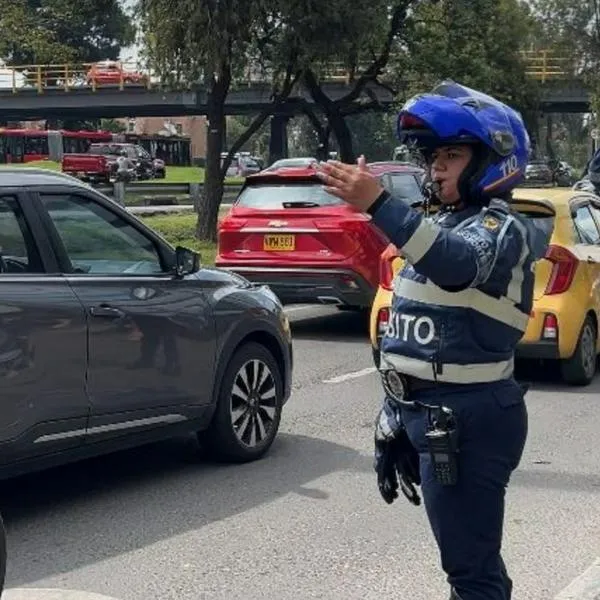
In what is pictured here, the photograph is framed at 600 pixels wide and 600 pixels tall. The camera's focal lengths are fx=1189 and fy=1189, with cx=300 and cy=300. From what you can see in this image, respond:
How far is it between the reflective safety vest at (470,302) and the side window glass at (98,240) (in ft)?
10.1

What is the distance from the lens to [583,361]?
9.42m

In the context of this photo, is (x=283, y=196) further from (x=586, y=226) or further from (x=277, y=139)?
(x=277, y=139)

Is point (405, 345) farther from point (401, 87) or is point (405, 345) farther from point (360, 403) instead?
point (401, 87)

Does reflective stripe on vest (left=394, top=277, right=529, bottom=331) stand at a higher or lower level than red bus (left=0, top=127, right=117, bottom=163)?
higher

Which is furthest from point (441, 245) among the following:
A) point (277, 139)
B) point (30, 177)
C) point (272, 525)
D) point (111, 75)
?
point (277, 139)

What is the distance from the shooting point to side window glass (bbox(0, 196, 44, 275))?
5.65 meters

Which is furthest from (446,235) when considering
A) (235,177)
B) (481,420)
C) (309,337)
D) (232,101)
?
(235,177)

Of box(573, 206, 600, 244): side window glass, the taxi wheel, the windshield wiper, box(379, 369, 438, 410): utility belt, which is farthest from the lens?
the windshield wiper

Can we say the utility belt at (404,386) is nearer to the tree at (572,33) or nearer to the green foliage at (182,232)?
the green foliage at (182,232)

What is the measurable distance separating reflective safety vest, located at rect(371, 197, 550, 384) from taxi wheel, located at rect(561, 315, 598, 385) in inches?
248

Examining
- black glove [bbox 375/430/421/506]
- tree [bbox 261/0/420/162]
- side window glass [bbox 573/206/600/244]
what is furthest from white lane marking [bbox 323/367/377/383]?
tree [bbox 261/0/420/162]

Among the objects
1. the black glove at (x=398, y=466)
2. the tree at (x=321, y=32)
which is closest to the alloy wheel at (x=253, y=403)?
the black glove at (x=398, y=466)

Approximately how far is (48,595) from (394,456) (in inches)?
71.3

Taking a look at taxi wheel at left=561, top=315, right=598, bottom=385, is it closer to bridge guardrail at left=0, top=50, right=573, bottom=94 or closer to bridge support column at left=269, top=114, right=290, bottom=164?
bridge guardrail at left=0, top=50, right=573, bottom=94
